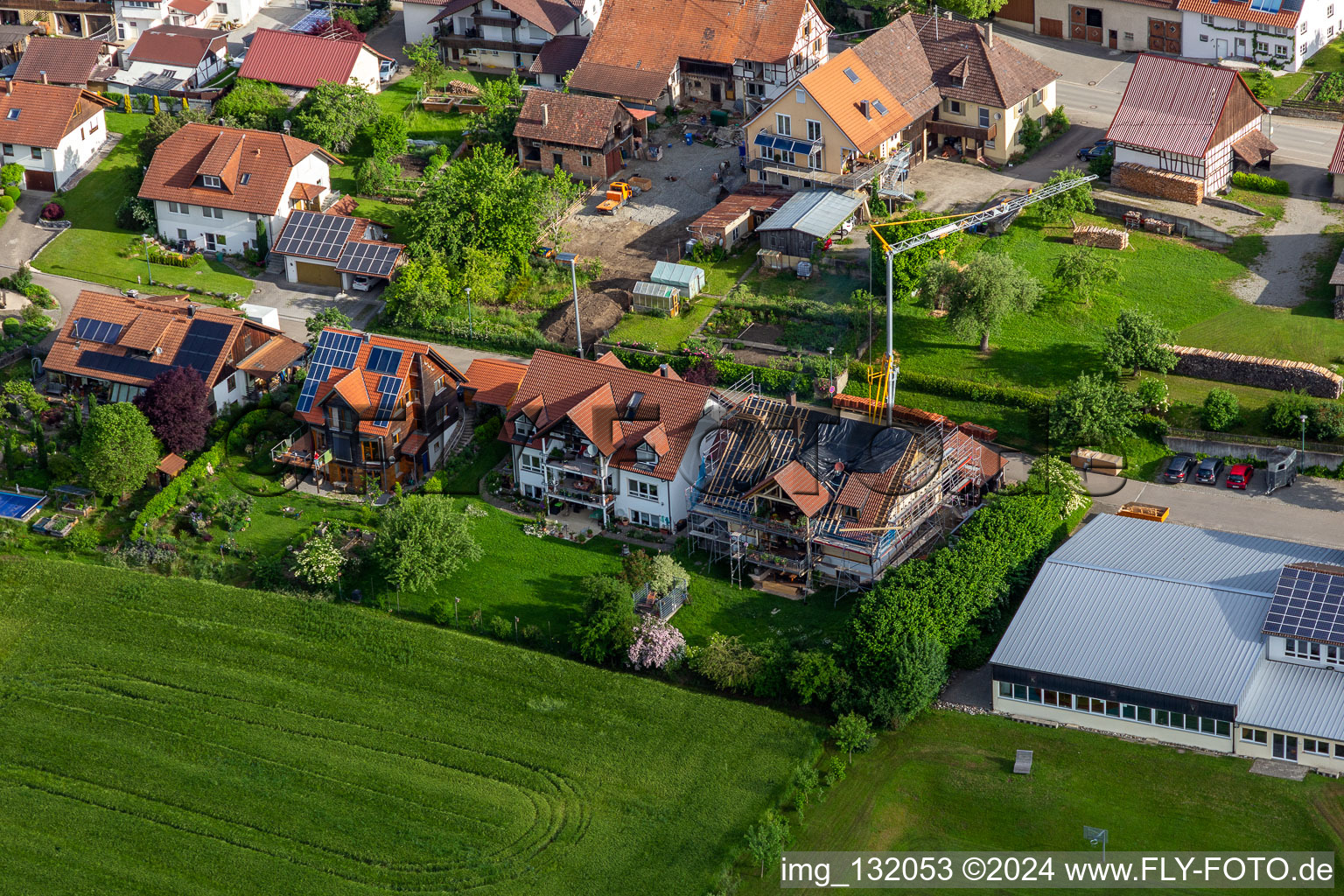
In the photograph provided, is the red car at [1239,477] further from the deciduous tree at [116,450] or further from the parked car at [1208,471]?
the deciduous tree at [116,450]

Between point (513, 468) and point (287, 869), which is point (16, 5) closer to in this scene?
point (513, 468)

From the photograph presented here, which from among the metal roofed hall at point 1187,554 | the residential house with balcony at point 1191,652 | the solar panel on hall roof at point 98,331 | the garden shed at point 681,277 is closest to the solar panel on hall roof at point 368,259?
the solar panel on hall roof at point 98,331

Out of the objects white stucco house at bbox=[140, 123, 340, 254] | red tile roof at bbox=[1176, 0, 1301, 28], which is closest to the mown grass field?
white stucco house at bbox=[140, 123, 340, 254]

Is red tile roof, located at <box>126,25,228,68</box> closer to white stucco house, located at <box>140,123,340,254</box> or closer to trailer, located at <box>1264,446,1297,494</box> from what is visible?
white stucco house, located at <box>140,123,340,254</box>

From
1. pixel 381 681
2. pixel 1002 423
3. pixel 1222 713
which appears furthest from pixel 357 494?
pixel 1222 713

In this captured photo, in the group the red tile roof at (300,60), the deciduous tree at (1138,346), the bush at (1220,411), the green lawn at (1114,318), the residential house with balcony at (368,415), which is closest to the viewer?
the bush at (1220,411)

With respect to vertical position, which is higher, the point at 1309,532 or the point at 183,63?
the point at 183,63

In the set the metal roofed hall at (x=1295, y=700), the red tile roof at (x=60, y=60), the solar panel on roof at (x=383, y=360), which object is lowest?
the metal roofed hall at (x=1295, y=700)
